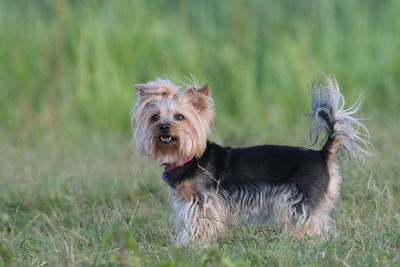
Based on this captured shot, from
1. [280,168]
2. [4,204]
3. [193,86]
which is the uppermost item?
[193,86]

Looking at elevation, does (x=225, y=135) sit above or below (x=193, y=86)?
below

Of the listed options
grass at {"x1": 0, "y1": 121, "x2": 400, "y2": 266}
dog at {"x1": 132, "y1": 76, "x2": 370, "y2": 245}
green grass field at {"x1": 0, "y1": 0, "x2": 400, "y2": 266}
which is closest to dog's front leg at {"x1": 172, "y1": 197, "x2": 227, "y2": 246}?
dog at {"x1": 132, "y1": 76, "x2": 370, "y2": 245}

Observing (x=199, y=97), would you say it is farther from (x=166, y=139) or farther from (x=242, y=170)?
(x=242, y=170)

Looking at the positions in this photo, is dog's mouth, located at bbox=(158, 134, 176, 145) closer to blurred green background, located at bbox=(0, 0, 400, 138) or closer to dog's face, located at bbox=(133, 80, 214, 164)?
dog's face, located at bbox=(133, 80, 214, 164)

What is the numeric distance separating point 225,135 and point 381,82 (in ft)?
9.17

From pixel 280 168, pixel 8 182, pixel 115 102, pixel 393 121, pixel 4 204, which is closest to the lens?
pixel 280 168

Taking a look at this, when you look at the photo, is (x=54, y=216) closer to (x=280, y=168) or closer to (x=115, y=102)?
(x=280, y=168)

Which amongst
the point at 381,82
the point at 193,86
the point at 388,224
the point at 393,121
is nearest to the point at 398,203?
the point at 388,224

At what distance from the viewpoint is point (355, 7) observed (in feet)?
43.3

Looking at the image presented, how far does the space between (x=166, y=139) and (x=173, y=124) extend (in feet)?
0.42

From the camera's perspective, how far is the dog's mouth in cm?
584

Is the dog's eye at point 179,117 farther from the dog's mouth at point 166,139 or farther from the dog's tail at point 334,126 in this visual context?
the dog's tail at point 334,126

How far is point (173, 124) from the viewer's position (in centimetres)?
583

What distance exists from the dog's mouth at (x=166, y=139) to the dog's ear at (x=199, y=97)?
0.37 metres
